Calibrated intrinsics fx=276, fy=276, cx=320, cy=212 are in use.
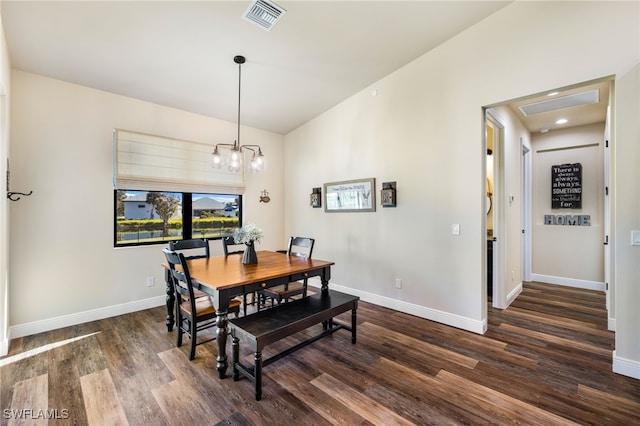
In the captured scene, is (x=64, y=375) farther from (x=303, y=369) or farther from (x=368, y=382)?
(x=368, y=382)

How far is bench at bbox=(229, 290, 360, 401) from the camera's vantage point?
6.57ft

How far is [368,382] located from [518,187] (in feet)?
13.1

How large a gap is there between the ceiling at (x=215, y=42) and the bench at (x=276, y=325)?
2.67 metres

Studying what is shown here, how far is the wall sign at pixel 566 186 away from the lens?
4.70 m

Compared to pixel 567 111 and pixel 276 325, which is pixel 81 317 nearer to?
pixel 276 325

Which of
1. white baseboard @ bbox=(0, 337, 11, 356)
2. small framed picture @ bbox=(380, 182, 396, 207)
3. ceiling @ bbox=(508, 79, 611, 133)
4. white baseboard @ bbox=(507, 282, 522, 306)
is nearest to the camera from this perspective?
white baseboard @ bbox=(0, 337, 11, 356)

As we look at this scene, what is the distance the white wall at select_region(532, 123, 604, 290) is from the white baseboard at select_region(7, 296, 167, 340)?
642 centimetres

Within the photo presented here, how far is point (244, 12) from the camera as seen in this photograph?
2455 mm

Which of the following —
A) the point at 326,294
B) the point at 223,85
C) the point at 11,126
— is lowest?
the point at 326,294

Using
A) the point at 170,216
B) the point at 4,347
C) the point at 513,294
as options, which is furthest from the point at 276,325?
the point at 513,294

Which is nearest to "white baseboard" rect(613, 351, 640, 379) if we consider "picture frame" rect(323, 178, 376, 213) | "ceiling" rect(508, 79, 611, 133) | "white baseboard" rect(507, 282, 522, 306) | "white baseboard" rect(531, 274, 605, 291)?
"white baseboard" rect(507, 282, 522, 306)

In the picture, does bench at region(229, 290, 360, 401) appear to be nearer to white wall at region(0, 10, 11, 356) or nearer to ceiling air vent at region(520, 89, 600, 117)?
white wall at region(0, 10, 11, 356)

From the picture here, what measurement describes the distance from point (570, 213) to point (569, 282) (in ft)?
3.90

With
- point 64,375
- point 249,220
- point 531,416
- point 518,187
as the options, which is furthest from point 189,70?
point 518,187
